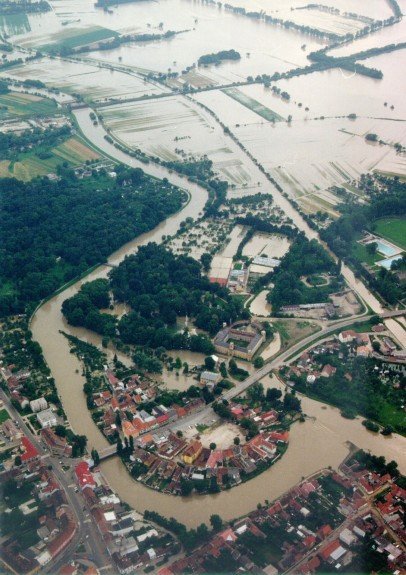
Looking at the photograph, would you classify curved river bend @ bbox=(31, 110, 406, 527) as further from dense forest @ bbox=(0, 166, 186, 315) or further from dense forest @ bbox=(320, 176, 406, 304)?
dense forest @ bbox=(320, 176, 406, 304)

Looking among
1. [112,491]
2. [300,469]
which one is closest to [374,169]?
[300,469]

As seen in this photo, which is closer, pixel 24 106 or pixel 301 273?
pixel 301 273

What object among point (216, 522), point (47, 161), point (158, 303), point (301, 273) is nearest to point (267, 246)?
point (301, 273)

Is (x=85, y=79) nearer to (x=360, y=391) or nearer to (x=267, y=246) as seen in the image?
(x=267, y=246)

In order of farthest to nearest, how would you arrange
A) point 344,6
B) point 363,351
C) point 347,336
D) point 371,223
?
point 344,6 < point 371,223 < point 347,336 < point 363,351

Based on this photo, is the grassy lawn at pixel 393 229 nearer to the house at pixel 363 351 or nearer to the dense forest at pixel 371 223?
the dense forest at pixel 371 223

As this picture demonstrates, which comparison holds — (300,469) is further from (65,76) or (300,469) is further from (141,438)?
(65,76)
